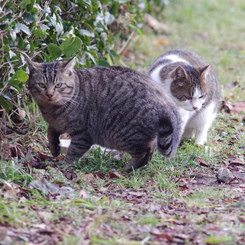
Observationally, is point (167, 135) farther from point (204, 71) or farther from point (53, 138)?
point (204, 71)

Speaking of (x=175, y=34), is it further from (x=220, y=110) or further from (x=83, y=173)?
(x=83, y=173)

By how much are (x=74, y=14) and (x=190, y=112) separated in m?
1.73

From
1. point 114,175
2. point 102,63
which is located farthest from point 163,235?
point 102,63

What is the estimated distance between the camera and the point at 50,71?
11.8ft

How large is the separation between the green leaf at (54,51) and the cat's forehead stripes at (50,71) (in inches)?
8.3

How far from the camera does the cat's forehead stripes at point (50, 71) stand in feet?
11.7

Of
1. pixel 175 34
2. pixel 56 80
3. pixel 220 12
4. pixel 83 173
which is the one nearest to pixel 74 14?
pixel 56 80

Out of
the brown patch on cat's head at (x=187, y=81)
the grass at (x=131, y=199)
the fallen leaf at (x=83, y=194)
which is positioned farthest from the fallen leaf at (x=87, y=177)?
the brown patch on cat's head at (x=187, y=81)

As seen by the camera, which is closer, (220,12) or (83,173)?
(83,173)

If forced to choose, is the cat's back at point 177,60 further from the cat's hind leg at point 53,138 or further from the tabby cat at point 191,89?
the cat's hind leg at point 53,138

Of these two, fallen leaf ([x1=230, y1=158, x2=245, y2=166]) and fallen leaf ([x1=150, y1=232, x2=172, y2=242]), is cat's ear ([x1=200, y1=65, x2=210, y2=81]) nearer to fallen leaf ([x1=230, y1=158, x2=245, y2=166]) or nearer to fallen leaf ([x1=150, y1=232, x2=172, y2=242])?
fallen leaf ([x1=230, y1=158, x2=245, y2=166])

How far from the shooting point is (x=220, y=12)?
10.4 metres

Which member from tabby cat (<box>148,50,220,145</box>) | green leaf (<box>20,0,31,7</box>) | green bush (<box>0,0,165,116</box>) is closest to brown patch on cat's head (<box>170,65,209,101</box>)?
tabby cat (<box>148,50,220,145</box>)

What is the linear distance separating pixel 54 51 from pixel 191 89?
1555 mm
